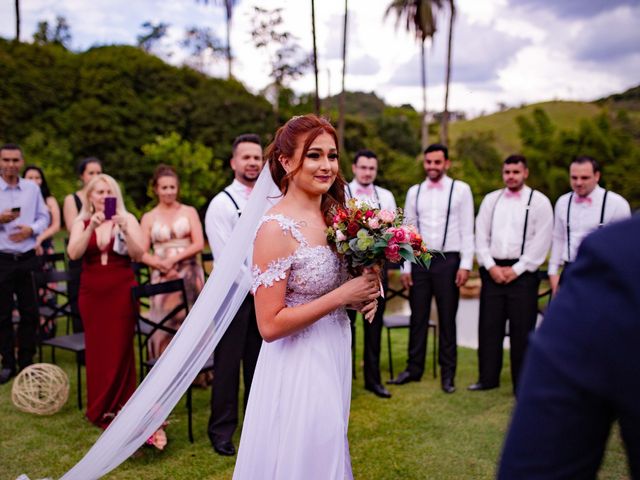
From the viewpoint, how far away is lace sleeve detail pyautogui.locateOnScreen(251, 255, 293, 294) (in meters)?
2.40

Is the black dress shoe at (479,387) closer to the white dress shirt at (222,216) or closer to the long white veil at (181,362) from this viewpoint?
the white dress shirt at (222,216)

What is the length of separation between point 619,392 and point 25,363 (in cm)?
647

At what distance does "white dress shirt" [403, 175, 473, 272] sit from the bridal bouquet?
335 centimetres

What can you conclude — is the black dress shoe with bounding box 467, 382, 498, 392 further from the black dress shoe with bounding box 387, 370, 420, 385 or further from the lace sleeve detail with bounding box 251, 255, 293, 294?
the lace sleeve detail with bounding box 251, 255, 293, 294

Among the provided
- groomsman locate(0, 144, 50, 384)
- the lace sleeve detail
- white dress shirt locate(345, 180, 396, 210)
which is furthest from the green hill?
the lace sleeve detail

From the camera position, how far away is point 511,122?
180 ft

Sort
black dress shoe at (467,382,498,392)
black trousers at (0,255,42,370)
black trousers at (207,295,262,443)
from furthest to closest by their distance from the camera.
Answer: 1. black trousers at (0,255,42,370)
2. black dress shoe at (467,382,498,392)
3. black trousers at (207,295,262,443)

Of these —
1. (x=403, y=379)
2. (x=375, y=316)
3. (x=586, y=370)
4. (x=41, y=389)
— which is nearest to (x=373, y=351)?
(x=375, y=316)

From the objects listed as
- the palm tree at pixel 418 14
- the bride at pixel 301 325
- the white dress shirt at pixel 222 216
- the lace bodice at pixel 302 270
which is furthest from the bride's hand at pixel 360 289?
the palm tree at pixel 418 14

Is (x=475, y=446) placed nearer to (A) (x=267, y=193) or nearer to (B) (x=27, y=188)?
(A) (x=267, y=193)

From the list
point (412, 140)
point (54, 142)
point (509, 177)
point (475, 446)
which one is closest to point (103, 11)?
point (54, 142)

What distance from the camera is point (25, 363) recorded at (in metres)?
6.09

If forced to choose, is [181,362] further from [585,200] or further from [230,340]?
[585,200]

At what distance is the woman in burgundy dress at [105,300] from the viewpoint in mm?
4773
